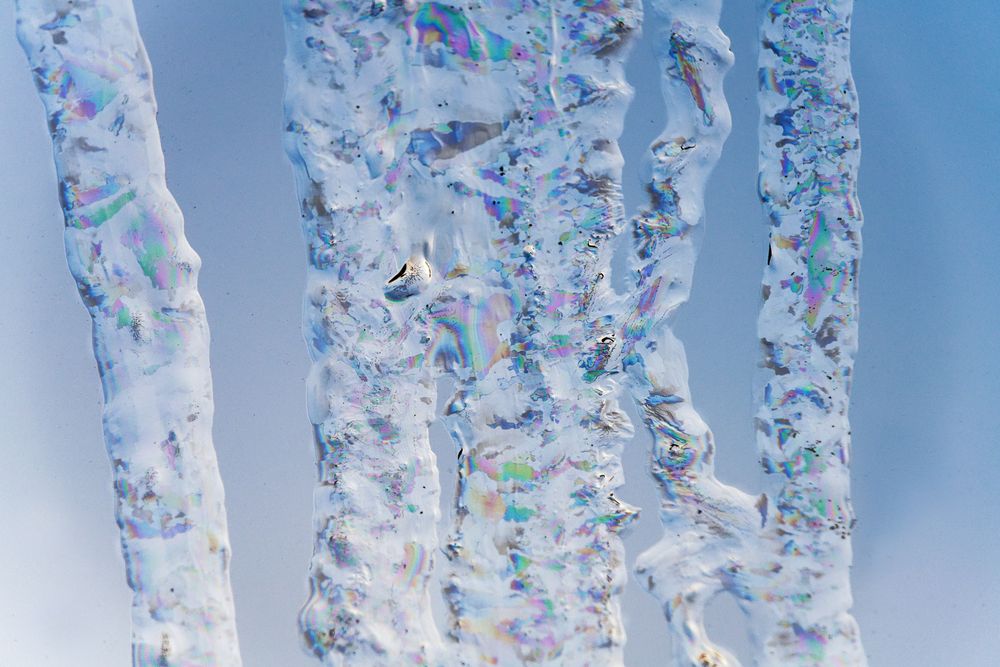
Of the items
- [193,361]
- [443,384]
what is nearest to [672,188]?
[443,384]

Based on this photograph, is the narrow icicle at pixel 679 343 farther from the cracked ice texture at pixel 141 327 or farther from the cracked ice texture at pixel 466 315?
the cracked ice texture at pixel 141 327

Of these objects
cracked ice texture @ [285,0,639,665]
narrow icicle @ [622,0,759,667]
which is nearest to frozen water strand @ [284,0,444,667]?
cracked ice texture @ [285,0,639,665]

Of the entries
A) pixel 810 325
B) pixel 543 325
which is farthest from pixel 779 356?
pixel 543 325

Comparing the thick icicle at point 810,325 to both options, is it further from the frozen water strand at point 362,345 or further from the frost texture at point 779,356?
the frozen water strand at point 362,345

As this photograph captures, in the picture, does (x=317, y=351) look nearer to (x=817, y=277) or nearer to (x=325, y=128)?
(x=325, y=128)

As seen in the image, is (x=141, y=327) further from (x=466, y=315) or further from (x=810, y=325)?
(x=810, y=325)

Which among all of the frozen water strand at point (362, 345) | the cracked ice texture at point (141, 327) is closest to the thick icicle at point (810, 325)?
the frozen water strand at point (362, 345)

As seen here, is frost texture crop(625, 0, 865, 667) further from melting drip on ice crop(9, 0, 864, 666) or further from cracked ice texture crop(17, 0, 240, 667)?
cracked ice texture crop(17, 0, 240, 667)
